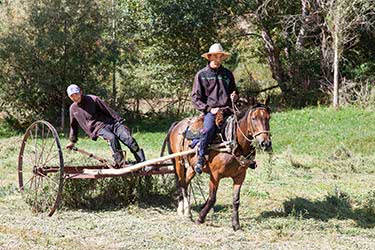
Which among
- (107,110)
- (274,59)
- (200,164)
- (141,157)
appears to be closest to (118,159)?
(141,157)

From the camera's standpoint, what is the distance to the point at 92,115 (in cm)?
989

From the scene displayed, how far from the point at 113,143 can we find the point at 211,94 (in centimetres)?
171

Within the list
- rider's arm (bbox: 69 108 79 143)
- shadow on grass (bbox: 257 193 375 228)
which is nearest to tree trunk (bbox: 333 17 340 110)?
shadow on grass (bbox: 257 193 375 228)

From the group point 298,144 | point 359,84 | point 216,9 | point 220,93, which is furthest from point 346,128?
point 220,93

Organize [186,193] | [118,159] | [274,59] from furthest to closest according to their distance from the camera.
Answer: [274,59], [186,193], [118,159]

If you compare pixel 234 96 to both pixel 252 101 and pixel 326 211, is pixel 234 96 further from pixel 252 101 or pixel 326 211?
pixel 326 211

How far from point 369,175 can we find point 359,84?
33.8 ft

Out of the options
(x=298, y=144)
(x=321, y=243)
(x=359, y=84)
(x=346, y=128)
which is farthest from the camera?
(x=359, y=84)

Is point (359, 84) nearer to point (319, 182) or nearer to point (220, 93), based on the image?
point (319, 182)

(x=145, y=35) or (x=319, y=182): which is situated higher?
(x=145, y=35)

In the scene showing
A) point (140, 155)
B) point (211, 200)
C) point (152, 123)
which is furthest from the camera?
point (152, 123)

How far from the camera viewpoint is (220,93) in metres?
9.00

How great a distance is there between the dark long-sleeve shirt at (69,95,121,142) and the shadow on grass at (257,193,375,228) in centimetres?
276

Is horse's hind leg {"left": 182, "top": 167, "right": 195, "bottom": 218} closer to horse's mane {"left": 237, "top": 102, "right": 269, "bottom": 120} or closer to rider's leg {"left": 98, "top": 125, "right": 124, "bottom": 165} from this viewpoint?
rider's leg {"left": 98, "top": 125, "right": 124, "bottom": 165}
